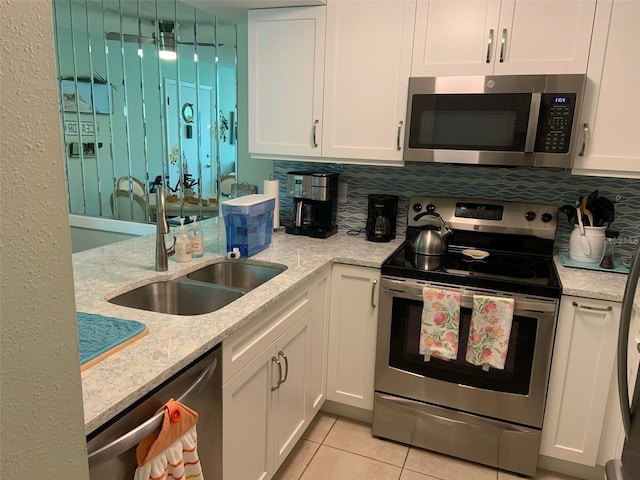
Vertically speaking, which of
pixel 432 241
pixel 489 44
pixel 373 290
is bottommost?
pixel 373 290

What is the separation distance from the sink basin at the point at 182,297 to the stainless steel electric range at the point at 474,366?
2.55 feet

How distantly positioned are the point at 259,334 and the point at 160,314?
1.16 ft

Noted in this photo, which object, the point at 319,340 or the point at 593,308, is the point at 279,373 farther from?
the point at 593,308

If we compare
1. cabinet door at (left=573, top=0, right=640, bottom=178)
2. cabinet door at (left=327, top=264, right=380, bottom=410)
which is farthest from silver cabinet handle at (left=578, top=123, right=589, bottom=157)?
cabinet door at (left=327, top=264, right=380, bottom=410)

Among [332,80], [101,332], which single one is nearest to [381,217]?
[332,80]

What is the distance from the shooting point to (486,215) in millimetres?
2504

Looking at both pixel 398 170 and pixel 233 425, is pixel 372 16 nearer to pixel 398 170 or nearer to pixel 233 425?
pixel 398 170

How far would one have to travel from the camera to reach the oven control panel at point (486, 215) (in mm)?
2400

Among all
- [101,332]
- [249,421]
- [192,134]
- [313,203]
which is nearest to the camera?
[101,332]

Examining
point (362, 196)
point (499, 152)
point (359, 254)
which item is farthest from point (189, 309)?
point (499, 152)

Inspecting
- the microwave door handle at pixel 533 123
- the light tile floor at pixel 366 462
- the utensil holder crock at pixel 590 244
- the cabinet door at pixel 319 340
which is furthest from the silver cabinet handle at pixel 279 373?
the utensil holder crock at pixel 590 244

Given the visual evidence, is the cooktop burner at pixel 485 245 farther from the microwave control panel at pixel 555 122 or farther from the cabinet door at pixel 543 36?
the cabinet door at pixel 543 36

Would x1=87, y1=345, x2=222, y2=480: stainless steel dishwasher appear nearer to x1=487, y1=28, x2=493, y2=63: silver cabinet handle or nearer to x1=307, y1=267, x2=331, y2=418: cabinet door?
x1=307, y1=267, x2=331, y2=418: cabinet door

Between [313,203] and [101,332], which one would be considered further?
[313,203]
